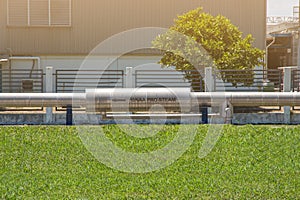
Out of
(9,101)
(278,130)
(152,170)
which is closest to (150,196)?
(152,170)

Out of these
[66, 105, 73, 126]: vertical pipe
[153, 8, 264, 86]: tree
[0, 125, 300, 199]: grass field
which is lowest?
[0, 125, 300, 199]: grass field

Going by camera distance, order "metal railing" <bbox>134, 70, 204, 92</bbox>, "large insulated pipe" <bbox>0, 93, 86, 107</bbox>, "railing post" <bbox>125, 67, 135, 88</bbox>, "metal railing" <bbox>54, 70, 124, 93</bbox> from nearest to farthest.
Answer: "large insulated pipe" <bbox>0, 93, 86, 107</bbox>
"railing post" <bbox>125, 67, 135, 88</bbox>
"metal railing" <bbox>134, 70, 204, 92</bbox>
"metal railing" <bbox>54, 70, 124, 93</bbox>

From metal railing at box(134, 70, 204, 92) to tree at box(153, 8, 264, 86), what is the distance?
35cm

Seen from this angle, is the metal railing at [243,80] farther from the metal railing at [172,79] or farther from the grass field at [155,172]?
the grass field at [155,172]

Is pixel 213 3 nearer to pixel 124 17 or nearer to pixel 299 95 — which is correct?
pixel 124 17

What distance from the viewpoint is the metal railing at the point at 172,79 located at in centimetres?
1888

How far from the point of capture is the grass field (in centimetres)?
711

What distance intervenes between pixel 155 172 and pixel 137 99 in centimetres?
719

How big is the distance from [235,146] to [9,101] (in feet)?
24.4

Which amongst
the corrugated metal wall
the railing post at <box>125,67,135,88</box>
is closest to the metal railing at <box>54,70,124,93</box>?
the corrugated metal wall

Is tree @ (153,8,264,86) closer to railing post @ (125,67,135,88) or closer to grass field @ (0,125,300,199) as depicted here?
railing post @ (125,67,135,88)

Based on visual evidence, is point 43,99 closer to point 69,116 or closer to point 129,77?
point 69,116

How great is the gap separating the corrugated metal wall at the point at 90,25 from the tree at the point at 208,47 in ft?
16.1

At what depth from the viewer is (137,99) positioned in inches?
609
